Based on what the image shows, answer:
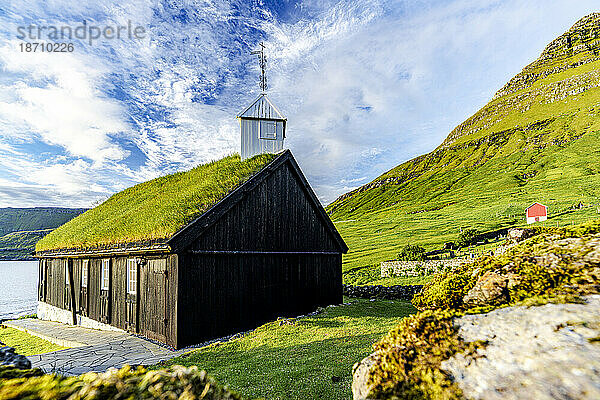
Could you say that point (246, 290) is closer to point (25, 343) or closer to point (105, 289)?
point (105, 289)

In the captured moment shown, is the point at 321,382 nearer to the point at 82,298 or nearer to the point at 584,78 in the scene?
the point at 82,298

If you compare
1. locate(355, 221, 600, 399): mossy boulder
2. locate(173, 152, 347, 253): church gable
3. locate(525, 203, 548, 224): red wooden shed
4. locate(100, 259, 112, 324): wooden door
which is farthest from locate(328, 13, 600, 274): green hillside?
locate(355, 221, 600, 399): mossy boulder

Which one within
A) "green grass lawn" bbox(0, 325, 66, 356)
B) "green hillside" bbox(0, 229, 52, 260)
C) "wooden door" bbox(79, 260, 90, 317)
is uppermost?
"wooden door" bbox(79, 260, 90, 317)

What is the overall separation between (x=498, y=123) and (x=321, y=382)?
154m

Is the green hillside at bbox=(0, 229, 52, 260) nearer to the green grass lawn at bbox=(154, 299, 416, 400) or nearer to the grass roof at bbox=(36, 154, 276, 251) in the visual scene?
the grass roof at bbox=(36, 154, 276, 251)

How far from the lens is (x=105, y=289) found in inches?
678

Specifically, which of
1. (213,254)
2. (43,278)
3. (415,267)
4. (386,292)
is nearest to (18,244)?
(43,278)

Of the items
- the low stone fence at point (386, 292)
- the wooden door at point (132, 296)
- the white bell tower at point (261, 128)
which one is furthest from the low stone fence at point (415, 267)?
the wooden door at point (132, 296)

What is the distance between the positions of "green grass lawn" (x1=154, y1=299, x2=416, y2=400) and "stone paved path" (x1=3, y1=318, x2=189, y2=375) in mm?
1625

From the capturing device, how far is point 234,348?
11453mm

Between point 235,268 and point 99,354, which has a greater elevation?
point 235,268

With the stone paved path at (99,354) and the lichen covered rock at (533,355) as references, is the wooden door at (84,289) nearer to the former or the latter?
the stone paved path at (99,354)

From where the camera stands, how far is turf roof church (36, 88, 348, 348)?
13508 mm

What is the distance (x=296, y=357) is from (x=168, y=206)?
8.84 m
